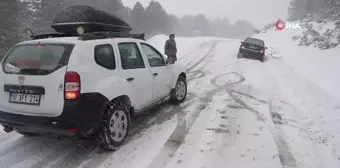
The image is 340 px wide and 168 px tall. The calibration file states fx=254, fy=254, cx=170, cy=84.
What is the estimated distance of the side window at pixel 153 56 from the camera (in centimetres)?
520

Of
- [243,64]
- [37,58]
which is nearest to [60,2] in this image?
[243,64]

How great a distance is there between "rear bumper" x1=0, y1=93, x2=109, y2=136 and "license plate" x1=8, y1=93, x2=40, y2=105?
0.62ft

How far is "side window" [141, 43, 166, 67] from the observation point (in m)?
5.20

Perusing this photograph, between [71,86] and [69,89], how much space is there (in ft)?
0.15

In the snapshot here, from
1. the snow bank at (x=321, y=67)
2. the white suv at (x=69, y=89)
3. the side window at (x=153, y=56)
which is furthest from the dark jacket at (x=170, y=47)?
the white suv at (x=69, y=89)

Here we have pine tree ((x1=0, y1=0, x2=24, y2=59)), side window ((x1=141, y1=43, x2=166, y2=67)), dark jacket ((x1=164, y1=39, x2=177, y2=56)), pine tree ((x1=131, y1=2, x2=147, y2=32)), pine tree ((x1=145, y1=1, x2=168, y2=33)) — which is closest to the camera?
side window ((x1=141, y1=43, x2=166, y2=67))

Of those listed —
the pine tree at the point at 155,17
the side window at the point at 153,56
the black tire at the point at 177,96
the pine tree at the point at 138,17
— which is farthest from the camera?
the pine tree at the point at 155,17

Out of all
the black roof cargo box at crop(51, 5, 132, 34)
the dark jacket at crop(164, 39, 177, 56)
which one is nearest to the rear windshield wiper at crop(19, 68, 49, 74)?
the black roof cargo box at crop(51, 5, 132, 34)

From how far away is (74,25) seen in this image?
4352mm

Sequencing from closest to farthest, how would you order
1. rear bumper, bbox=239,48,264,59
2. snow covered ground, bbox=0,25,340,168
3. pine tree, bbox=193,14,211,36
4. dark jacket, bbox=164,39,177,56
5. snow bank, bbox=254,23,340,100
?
snow covered ground, bbox=0,25,340,168 → snow bank, bbox=254,23,340,100 → dark jacket, bbox=164,39,177,56 → rear bumper, bbox=239,48,264,59 → pine tree, bbox=193,14,211,36

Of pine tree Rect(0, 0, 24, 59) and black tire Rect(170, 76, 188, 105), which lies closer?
black tire Rect(170, 76, 188, 105)

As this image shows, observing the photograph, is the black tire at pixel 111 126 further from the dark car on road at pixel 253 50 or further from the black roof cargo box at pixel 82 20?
the dark car on road at pixel 253 50

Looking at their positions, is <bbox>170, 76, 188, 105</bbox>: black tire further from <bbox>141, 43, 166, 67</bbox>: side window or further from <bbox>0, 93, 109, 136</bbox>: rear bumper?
<bbox>0, 93, 109, 136</bbox>: rear bumper

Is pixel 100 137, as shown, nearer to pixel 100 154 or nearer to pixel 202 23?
pixel 100 154
